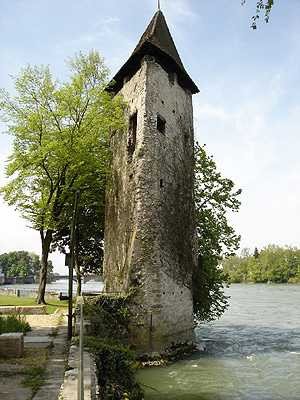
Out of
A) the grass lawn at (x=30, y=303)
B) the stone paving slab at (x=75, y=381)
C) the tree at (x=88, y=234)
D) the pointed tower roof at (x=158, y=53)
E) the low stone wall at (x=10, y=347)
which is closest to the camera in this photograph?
Result: the stone paving slab at (x=75, y=381)

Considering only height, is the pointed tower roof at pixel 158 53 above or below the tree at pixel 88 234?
above

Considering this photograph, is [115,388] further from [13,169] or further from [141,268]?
[13,169]

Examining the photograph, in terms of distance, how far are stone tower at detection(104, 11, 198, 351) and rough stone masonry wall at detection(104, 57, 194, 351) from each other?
37mm

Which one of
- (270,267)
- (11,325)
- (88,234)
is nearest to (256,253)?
(270,267)

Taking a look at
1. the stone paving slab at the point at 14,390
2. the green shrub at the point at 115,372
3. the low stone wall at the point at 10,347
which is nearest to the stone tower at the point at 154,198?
the green shrub at the point at 115,372

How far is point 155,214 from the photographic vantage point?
16.3 meters

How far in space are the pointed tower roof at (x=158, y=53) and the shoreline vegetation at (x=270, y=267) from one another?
71.0m

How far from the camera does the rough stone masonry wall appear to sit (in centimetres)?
1571

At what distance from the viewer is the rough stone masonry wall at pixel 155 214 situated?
51.5 feet

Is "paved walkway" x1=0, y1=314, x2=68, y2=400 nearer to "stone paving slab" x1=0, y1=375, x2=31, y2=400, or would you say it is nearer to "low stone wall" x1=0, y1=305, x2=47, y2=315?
"stone paving slab" x1=0, y1=375, x2=31, y2=400

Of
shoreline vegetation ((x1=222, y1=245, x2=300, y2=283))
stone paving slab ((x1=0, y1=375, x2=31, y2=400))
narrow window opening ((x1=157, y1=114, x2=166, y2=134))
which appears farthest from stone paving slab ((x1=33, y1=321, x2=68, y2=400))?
shoreline vegetation ((x1=222, y1=245, x2=300, y2=283))

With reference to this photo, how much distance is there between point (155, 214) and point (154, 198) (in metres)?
0.64

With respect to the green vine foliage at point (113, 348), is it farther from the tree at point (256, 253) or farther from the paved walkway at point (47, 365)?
the tree at point (256, 253)

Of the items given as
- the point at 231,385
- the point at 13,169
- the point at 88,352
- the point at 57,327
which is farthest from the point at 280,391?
the point at 13,169
